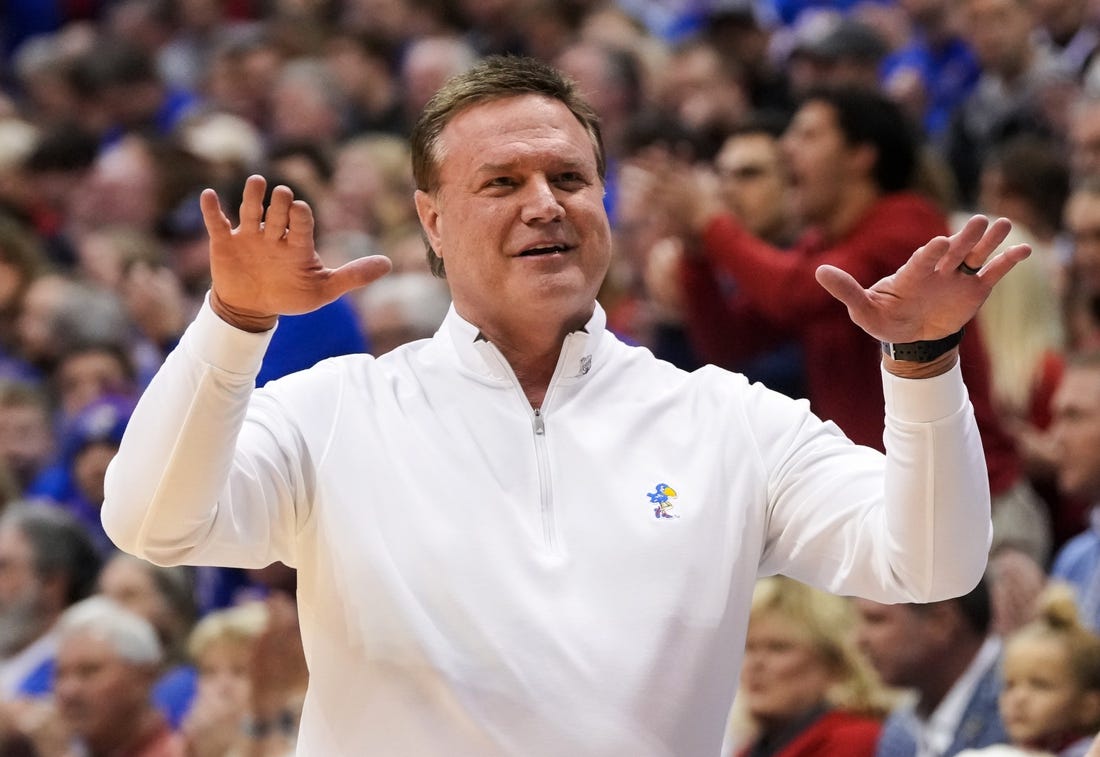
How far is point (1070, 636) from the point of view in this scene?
12.6 ft

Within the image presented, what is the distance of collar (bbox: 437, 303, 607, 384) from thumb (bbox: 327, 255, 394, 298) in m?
0.32

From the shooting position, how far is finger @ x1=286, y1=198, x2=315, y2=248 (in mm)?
2373

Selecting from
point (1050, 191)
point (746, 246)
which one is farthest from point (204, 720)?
point (1050, 191)

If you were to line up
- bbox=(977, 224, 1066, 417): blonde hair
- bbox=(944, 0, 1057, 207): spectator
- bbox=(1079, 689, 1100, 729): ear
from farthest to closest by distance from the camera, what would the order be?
bbox=(944, 0, 1057, 207): spectator
bbox=(977, 224, 1066, 417): blonde hair
bbox=(1079, 689, 1100, 729): ear

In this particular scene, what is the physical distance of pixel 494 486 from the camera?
8.39 feet

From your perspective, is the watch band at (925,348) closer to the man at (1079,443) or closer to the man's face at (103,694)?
the man at (1079,443)

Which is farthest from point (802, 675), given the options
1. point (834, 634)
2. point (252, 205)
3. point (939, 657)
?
point (252, 205)

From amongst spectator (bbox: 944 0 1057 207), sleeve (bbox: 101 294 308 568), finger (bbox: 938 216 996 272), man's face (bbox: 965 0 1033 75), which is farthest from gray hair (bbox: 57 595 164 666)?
man's face (bbox: 965 0 1033 75)

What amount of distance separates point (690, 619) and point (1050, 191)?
363cm

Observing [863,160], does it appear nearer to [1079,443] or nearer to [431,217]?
[1079,443]

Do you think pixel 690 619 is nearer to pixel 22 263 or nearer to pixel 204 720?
pixel 204 720

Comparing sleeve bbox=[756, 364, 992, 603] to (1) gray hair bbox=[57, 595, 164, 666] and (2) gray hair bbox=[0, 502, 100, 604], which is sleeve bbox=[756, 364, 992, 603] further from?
(2) gray hair bbox=[0, 502, 100, 604]

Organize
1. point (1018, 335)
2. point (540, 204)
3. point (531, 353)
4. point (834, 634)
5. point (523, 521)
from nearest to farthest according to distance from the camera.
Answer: point (523, 521) < point (540, 204) < point (531, 353) < point (834, 634) < point (1018, 335)

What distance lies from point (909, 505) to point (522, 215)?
0.67 metres
